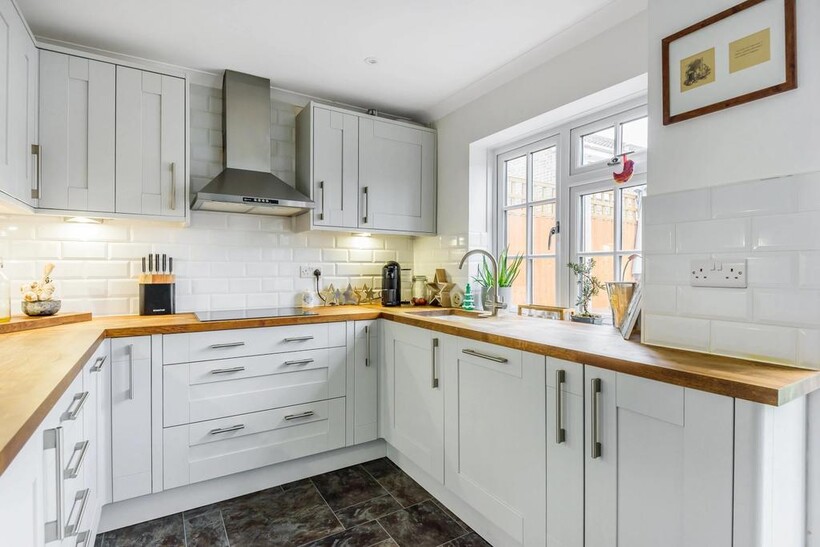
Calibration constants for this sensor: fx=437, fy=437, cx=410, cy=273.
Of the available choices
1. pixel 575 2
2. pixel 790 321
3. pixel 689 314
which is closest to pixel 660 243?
pixel 689 314

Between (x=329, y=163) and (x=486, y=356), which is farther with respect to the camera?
(x=329, y=163)

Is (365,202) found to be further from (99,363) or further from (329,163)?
(99,363)

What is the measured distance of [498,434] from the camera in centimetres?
181

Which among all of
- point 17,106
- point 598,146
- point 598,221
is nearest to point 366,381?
point 598,221

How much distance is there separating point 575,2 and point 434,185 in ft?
5.18

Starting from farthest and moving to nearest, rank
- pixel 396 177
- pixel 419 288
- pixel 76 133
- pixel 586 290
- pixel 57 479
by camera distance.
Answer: pixel 419 288, pixel 396 177, pixel 586 290, pixel 76 133, pixel 57 479

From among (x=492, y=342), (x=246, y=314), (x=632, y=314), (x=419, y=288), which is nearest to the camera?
(x=632, y=314)

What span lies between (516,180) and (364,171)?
1034 millimetres

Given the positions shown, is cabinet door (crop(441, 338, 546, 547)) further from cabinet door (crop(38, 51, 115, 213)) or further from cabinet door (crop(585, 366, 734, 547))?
cabinet door (crop(38, 51, 115, 213))

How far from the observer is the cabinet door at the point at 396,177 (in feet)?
9.85

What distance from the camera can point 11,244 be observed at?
2240 mm

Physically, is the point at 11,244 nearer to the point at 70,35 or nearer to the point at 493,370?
the point at 70,35

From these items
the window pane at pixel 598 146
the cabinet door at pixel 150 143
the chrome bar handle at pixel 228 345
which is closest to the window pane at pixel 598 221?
the window pane at pixel 598 146

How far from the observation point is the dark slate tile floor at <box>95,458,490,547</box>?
1.95 m
